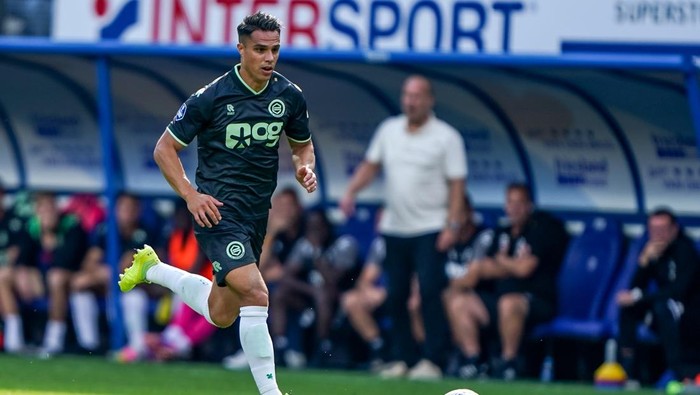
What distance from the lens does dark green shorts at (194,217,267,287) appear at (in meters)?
7.34

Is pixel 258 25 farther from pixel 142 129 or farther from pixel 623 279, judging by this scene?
pixel 142 129

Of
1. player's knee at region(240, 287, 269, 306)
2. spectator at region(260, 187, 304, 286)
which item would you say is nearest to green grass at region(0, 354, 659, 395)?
spectator at region(260, 187, 304, 286)

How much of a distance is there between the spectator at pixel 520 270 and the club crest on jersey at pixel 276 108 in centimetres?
374

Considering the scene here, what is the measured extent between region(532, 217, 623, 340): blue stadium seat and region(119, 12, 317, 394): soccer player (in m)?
4.33

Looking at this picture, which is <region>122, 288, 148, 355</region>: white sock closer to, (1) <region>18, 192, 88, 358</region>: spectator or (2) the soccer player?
(1) <region>18, 192, 88, 358</region>: spectator

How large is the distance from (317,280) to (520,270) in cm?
154

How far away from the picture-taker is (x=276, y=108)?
24.6 ft

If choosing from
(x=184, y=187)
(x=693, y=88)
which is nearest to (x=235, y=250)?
(x=184, y=187)

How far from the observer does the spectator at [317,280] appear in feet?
38.5

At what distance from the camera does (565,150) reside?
11906 millimetres

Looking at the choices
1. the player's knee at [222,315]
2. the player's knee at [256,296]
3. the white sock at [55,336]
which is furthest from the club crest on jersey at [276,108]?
the white sock at [55,336]

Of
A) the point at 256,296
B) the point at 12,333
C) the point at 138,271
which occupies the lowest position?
the point at 12,333

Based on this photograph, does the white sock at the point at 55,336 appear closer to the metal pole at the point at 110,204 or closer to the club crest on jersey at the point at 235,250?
the metal pole at the point at 110,204

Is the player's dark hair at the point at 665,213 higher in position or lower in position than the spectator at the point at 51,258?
higher
